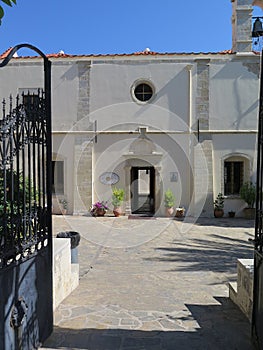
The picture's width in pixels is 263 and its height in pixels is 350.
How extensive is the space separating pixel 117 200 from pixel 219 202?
4.43 metres

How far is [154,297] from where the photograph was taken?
497 cm

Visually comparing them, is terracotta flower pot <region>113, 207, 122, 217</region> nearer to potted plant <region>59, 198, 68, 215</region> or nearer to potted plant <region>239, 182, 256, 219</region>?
potted plant <region>59, 198, 68, 215</region>

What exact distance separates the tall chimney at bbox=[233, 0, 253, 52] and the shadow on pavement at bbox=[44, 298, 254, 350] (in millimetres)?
13205

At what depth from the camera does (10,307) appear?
108 inches

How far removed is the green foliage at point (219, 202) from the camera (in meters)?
14.5

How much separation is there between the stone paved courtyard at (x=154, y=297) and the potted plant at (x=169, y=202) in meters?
4.14

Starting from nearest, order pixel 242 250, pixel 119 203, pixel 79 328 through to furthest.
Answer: pixel 79 328, pixel 242 250, pixel 119 203

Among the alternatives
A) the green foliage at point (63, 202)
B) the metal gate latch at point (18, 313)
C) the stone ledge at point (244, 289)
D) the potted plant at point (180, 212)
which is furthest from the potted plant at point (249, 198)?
the metal gate latch at point (18, 313)

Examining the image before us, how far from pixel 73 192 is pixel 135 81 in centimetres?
563

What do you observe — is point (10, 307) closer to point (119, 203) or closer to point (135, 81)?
point (119, 203)

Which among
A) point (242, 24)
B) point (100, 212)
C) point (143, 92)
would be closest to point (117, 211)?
point (100, 212)

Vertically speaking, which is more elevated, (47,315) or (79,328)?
(47,315)

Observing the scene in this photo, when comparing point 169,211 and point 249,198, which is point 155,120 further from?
point 249,198

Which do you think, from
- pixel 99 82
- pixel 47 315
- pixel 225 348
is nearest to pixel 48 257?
pixel 47 315
